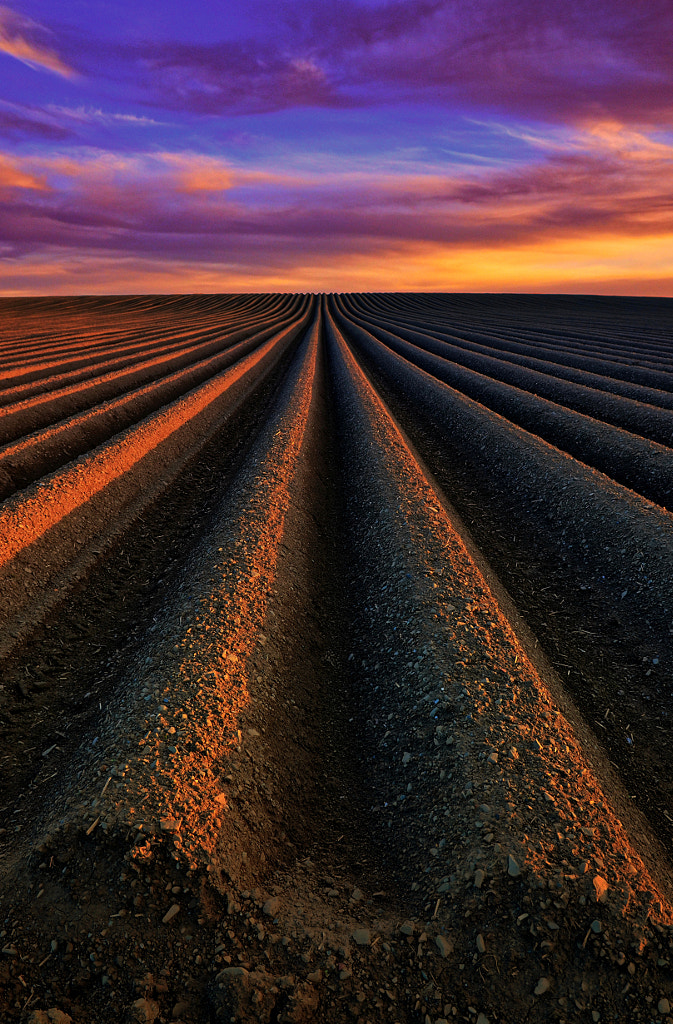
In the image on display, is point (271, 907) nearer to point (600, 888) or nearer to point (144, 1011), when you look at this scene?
point (144, 1011)

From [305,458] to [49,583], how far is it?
15.7ft

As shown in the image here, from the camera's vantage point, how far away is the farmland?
103 inches

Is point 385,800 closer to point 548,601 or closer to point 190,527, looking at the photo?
point 548,601

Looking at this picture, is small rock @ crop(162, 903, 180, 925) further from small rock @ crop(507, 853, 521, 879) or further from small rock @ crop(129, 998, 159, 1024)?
small rock @ crop(507, 853, 521, 879)

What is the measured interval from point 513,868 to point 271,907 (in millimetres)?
1308

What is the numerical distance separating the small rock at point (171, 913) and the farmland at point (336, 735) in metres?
0.03

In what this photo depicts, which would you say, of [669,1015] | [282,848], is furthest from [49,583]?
[669,1015]

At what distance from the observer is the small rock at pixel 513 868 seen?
2.86m

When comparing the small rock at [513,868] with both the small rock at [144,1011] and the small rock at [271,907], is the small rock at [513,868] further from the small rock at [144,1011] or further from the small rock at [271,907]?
the small rock at [144,1011]

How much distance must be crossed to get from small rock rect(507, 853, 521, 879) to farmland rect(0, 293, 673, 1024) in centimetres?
1

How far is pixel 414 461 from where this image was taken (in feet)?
30.6

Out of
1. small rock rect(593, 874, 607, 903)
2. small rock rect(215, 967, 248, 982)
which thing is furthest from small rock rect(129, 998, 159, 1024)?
small rock rect(593, 874, 607, 903)

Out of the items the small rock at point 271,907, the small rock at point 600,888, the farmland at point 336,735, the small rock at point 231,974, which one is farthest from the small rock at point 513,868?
the small rock at point 231,974

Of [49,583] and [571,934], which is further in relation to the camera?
[49,583]
